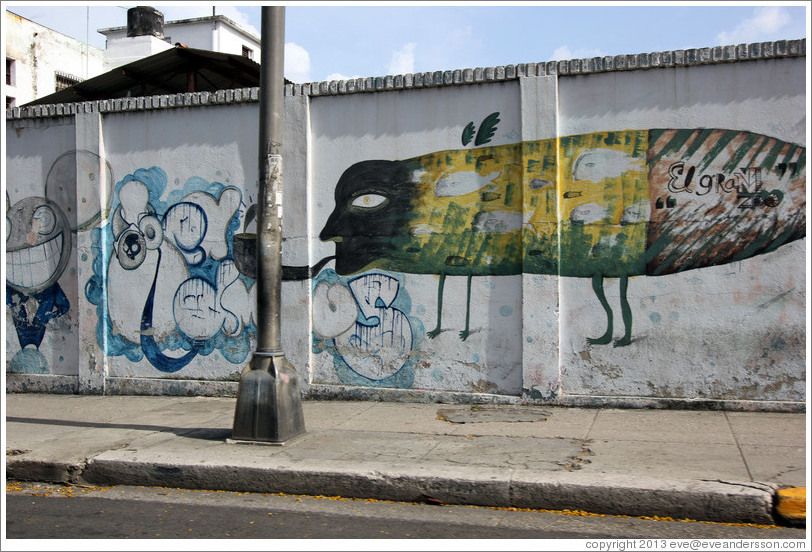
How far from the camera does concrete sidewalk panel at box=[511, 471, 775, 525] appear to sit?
5117mm

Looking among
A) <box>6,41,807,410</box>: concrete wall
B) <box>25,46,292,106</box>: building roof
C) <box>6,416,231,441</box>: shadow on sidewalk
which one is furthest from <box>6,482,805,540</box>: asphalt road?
<box>25,46,292,106</box>: building roof

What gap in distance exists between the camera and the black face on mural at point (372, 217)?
8.81 meters

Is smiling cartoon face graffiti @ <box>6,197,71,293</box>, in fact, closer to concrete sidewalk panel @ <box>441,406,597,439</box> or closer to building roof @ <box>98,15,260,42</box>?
concrete sidewalk panel @ <box>441,406,597,439</box>

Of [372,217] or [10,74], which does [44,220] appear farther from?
[10,74]

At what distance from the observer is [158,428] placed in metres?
7.75

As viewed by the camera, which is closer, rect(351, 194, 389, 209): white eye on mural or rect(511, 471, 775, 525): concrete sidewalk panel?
rect(511, 471, 775, 525): concrete sidewalk panel

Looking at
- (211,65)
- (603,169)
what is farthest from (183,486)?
(211,65)

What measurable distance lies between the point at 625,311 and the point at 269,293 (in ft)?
12.3

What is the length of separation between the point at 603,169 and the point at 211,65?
6.78 meters

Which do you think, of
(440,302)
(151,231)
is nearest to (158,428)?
(151,231)

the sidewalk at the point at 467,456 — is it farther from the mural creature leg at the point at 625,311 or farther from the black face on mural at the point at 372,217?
the black face on mural at the point at 372,217

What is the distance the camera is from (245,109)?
370 inches

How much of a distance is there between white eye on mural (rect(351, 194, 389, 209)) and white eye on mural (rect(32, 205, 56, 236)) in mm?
4333

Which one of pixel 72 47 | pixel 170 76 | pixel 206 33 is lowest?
pixel 170 76
